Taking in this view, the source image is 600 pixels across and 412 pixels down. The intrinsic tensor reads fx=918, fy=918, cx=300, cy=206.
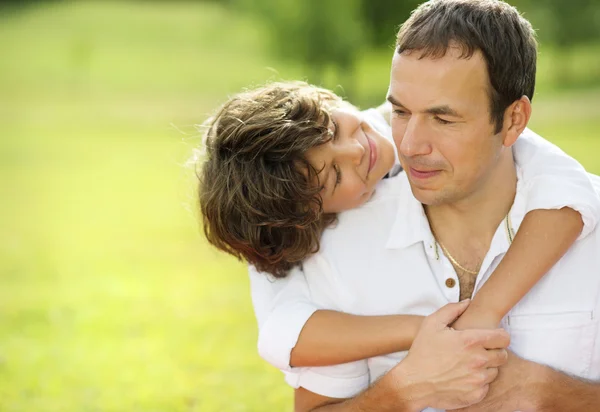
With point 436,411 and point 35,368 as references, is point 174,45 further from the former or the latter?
point 436,411

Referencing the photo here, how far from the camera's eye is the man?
112 inches

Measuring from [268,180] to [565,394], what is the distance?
1.17m

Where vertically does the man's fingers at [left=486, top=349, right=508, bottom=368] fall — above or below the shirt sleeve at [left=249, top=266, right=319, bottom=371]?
above

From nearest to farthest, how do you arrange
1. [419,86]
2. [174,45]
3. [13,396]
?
[419,86]
[13,396]
[174,45]

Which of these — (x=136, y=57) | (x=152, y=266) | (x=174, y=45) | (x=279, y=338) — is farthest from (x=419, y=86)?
(x=174, y=45)

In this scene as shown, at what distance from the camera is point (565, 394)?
9.36ft

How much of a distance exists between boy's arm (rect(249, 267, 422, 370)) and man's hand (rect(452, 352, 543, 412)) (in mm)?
300

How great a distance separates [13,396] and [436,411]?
337 cm

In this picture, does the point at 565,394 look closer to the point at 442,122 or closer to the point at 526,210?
the point at 526,210

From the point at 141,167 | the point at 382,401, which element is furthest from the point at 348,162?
the point at 141,167

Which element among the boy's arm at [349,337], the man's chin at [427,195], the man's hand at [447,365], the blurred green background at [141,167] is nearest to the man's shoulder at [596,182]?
the man's chin at [427,195]

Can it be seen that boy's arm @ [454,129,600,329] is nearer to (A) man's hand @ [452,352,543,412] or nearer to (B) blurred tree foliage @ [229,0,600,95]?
(A) man's hand @ [452,352,543,412]

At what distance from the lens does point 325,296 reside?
3170 mm

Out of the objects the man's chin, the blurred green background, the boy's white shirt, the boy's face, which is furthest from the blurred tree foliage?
the man's chin
